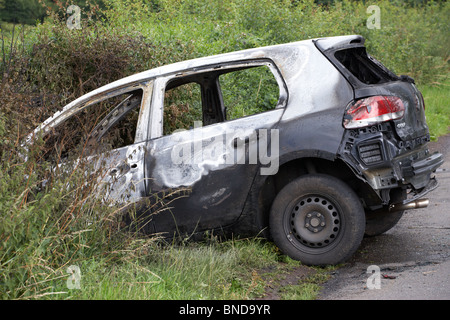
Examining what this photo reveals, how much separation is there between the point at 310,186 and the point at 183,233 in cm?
119

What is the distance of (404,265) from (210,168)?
1873 millimetres

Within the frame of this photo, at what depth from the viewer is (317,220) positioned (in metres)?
5.34

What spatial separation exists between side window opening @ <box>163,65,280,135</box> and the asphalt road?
1.91 metres

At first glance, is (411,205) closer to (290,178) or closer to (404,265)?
(404,265)

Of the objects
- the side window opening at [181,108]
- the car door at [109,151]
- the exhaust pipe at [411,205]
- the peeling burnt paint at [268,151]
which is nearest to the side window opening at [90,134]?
the car door at [109,151]

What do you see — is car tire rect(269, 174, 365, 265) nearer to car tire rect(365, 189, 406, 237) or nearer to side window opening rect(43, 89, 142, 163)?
car tire rect(365, 189, 406, 237)

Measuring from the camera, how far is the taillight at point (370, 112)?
5137 mm

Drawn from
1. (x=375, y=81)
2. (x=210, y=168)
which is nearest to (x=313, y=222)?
(x=210, y=168)

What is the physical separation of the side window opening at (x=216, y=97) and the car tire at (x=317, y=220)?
1.17m

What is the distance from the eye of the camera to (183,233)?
5.54m

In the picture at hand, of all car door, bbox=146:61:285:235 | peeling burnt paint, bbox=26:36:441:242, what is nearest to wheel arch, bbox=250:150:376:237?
peeling burnt paint, bbox=26:36:441:242

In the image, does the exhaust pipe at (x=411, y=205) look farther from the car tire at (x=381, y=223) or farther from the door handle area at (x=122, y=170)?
the door handle area at (x=122, y=170)

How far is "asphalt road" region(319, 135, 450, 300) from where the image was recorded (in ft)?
15.4
